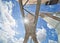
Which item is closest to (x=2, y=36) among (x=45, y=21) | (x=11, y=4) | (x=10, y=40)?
(x=10, y=40)

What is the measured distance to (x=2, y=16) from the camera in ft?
6.75

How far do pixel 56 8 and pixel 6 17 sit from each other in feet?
2.08

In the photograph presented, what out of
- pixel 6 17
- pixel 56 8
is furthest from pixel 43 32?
pixel 6 17

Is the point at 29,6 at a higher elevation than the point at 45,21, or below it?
higher

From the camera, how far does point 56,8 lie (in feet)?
6.82

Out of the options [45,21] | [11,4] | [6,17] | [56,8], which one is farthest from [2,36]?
[56,8]

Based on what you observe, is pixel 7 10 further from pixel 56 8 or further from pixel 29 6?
pixel 56 8

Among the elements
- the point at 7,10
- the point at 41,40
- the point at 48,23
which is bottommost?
the point at 41,40

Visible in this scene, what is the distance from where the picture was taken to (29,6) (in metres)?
2.04

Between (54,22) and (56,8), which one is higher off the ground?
(56,8)

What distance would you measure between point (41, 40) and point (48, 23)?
9.4 inches

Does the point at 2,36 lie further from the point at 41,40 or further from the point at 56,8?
the point at 56,8

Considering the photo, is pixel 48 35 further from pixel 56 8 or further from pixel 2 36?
pixel 2 36

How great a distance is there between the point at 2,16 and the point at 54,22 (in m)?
0.66
